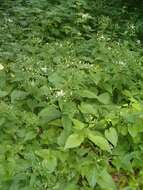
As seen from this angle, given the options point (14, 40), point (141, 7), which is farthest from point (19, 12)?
point (141, 7)

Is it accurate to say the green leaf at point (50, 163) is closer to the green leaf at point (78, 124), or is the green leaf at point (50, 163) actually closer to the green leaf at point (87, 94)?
the green leaf at point (78, 124)

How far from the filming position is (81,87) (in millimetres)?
4242

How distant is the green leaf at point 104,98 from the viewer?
427cm

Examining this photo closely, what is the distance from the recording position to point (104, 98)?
432 cm

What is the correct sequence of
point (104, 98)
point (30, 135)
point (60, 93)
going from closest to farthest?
point (30, 135) < point (60, 93) < point (104, 98)

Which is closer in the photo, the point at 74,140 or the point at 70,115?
the point at 74,140

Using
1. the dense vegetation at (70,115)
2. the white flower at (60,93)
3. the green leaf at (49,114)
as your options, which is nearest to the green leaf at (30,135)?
the dense vegetation at (70,115)

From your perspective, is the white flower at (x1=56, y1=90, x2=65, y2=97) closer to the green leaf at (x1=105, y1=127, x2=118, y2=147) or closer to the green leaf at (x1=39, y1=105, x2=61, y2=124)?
the green leaf at (x1=39, y1=105, x2=61, y2=124)

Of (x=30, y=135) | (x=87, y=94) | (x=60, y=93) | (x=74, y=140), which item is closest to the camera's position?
(x=74, y=140)

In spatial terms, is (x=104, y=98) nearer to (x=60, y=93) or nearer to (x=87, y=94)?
(x=87, y=94)

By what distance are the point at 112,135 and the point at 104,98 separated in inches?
25.0

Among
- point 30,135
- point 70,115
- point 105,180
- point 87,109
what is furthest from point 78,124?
point 105,180

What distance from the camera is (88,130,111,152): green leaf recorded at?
3.66m

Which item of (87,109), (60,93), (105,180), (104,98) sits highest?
(60,93)
